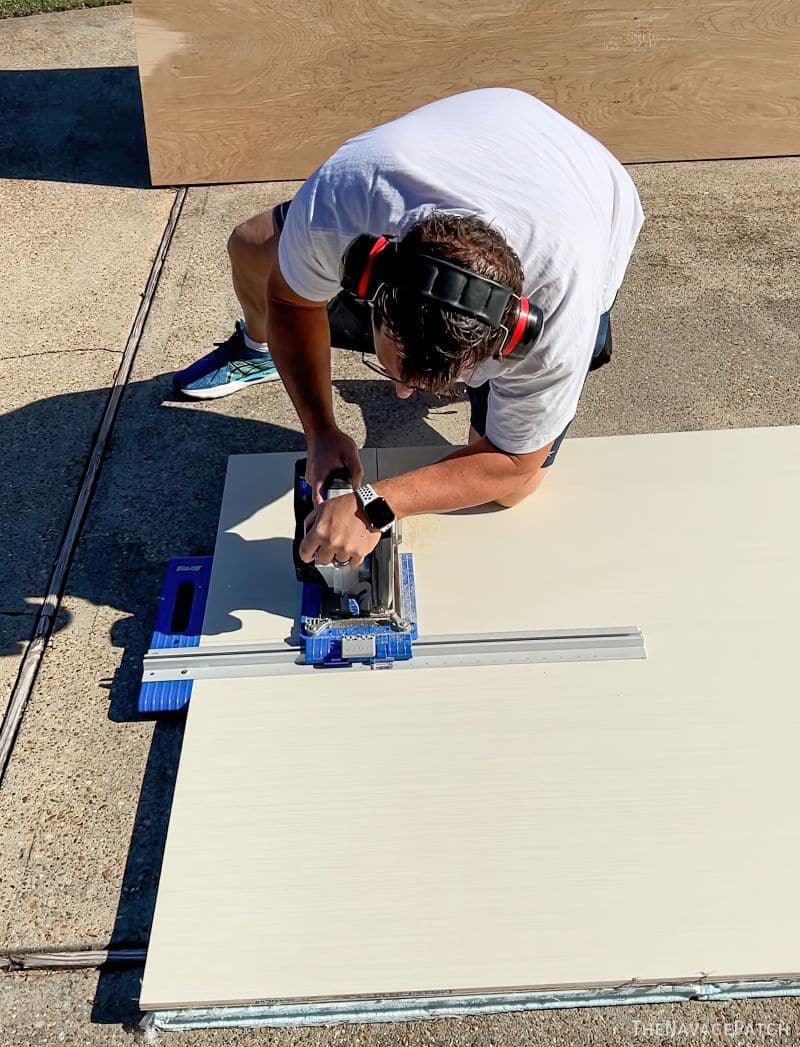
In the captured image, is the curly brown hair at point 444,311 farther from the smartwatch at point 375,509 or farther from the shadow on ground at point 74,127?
the shadow on ground at point 74,127

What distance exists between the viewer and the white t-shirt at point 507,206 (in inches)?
63.3

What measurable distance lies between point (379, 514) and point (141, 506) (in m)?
1.09

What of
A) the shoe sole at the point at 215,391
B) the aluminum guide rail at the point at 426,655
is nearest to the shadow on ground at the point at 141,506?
the shoe sole at the point at 215,391

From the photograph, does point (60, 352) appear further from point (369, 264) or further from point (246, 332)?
point (369, 264)

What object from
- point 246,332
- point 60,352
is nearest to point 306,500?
point 246,332

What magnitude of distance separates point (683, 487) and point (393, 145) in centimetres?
133

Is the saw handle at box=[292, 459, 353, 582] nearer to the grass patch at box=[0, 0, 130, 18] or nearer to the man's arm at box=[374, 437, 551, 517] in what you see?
the man's arm at box=[374, 437, 551, 517]

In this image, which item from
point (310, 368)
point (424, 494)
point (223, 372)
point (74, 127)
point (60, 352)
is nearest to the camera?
point (424, 494)

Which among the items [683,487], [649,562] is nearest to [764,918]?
[649,562]

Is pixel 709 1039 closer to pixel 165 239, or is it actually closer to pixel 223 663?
pixel 223 663

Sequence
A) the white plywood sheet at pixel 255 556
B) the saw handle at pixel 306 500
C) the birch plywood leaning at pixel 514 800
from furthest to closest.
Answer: the white plywood sheet at pixel 255 556, the saw handle at pixel 306 500, the birch plywood leaning at pixel 514 800

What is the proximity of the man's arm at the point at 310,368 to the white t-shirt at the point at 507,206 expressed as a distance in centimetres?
13

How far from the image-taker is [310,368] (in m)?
2.09

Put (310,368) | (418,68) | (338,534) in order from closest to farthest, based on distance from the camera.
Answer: (338,534), (310,368), (418,68)
